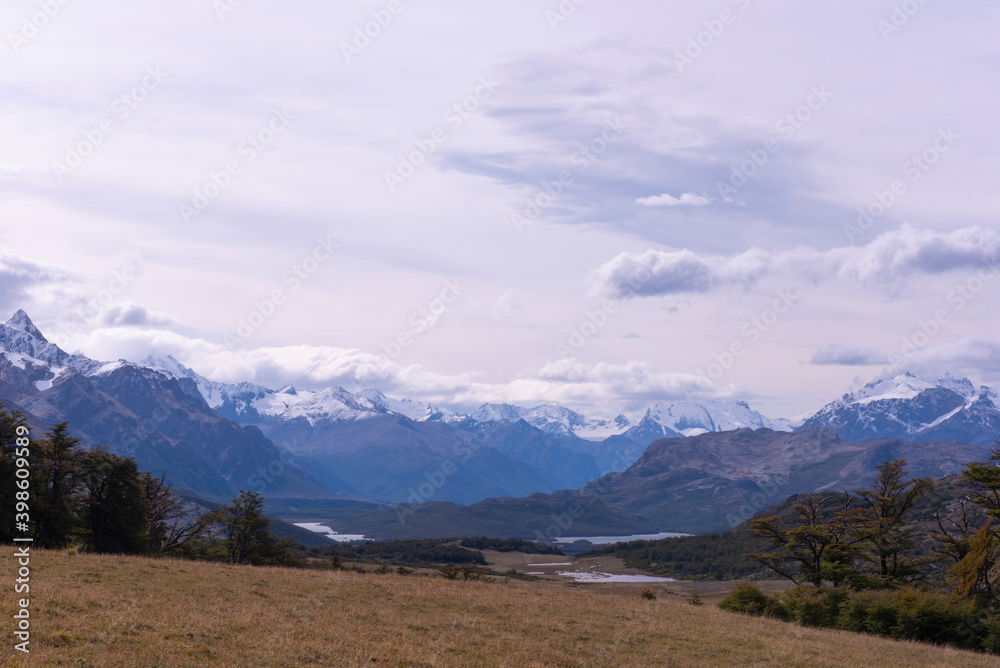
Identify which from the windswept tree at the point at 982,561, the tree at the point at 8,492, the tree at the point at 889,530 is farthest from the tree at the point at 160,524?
the windswept tree at the point at 982,561

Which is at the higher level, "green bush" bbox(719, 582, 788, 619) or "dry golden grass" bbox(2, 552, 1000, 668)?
"dry golden grass" bbox(2, 552, 1000, 668)

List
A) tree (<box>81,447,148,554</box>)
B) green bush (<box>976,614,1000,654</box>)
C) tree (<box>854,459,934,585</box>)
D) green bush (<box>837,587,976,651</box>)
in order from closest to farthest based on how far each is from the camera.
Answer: green bush (<box>976,614,1000,654</box>) → green bush (<box>837,587,976,651</box>) → tree (<box>81,447,148,554</box>) → tree (<box>854,459,934,585</box>)

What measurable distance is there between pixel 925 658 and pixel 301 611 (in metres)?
27.1

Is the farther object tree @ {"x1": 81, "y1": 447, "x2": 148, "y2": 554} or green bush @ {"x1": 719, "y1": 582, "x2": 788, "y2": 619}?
tree @ {"x1": 81, "y1": 447, "x2": 148, "y2": 554}

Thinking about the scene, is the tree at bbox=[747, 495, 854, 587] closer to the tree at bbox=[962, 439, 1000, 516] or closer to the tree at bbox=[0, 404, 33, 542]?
the tree at bbox=[962, 439, 1000, 516]

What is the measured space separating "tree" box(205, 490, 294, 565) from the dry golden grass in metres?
22.1

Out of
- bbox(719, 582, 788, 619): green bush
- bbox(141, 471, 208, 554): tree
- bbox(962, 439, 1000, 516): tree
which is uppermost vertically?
bbox(962, 439, 1000, 516): tree

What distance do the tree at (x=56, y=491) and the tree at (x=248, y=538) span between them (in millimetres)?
12142

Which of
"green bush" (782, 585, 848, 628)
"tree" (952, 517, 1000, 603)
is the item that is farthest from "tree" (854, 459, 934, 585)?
"green bush" (782, 585, 848, 628)

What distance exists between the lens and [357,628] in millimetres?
26453

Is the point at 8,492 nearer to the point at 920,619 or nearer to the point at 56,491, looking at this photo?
the point at 56,491

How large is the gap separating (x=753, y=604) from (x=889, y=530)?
18455 mm

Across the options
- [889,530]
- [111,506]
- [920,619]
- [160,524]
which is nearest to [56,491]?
[111,506]

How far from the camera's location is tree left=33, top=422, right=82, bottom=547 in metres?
49.9
